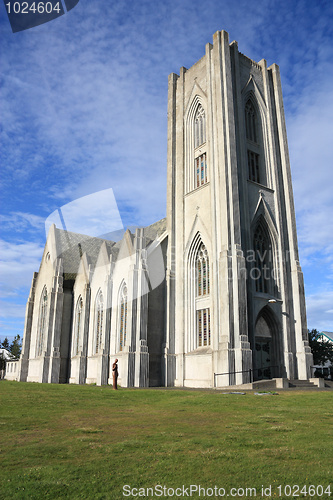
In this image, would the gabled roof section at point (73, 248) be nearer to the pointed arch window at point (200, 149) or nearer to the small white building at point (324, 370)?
the pointed arch window at point (200, 149)

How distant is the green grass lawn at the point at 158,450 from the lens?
517 cm

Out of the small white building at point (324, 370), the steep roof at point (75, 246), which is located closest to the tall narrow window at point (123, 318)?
the steep roof at point (75, 246)

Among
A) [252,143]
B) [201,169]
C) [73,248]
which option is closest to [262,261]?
[201,169]

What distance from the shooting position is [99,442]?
752 centimetres

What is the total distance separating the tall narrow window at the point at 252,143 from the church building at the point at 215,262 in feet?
0.32

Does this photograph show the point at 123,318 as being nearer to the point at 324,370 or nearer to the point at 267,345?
the point at 267,345

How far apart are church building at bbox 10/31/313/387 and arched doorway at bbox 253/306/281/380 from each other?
77 millimetres

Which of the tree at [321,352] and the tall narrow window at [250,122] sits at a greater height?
the tall narrow window at [250,122]

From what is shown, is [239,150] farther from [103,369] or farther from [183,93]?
[103,369]

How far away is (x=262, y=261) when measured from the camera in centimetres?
2923

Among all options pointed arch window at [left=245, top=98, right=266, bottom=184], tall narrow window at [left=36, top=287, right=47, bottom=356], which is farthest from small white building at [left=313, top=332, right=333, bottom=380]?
tall narrow window at [left=36, top=287, right=47, bottom=356]

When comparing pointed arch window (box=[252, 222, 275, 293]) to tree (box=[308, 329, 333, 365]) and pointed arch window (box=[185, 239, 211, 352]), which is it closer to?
pointed arch window (box=[185, 239, 211, 352])

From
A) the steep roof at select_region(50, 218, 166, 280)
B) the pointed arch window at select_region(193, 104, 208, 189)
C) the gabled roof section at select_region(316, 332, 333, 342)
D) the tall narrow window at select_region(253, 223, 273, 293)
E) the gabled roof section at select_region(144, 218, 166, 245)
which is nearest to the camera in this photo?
the tall narrow window at select_region(253, 223, 273, 293)

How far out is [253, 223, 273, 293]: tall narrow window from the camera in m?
28.5
